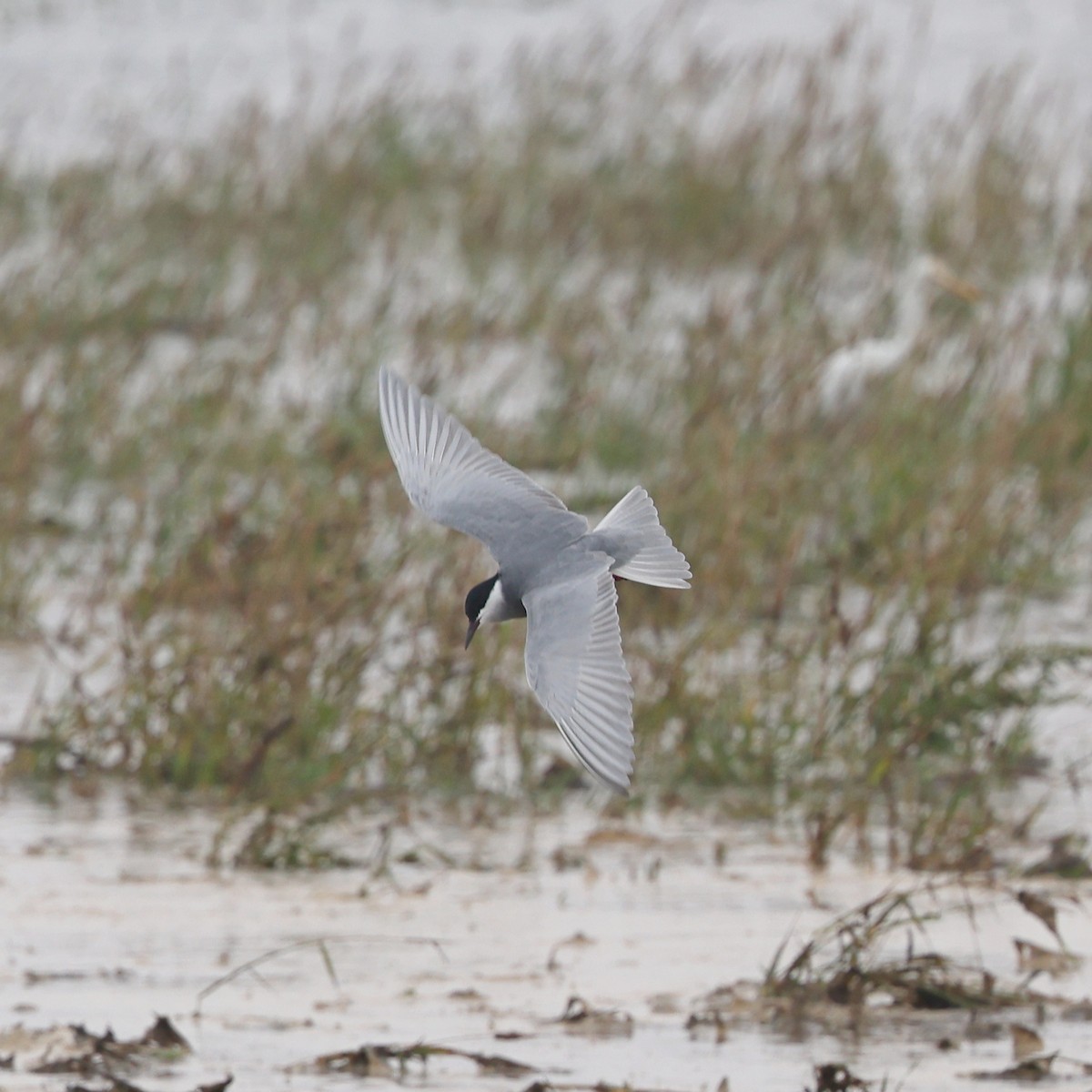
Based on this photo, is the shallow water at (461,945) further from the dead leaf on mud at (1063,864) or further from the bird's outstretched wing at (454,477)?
the bird's outstretched wing at (454,477)

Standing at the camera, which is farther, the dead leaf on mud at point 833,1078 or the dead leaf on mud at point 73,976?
the dead leaf on mud at point 73,976

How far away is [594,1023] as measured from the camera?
3.47m

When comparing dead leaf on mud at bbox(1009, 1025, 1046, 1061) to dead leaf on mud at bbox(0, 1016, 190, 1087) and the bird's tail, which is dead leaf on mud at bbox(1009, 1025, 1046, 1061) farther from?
dead leaf on mud at bbox(0, 1016, 190, 1087)

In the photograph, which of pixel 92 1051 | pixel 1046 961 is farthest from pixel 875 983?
pixel 92 1051

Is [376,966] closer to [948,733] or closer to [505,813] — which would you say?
[505,813]

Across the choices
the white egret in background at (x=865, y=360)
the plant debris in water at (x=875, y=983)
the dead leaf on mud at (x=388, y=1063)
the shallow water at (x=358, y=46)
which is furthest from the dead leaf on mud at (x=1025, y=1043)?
the shallow water at (x=358, y=46)

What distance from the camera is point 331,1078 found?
10.6 feet

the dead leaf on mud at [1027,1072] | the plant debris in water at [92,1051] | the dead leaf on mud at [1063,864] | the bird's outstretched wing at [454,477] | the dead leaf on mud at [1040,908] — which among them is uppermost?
the bird's outstretched wing at [454,477]

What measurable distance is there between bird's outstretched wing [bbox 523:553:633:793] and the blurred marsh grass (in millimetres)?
1432

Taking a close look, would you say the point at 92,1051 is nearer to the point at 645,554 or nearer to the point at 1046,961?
the point at 645,554

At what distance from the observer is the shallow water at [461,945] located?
3.36m

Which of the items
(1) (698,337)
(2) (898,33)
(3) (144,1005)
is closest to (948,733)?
(3) (144,1005)

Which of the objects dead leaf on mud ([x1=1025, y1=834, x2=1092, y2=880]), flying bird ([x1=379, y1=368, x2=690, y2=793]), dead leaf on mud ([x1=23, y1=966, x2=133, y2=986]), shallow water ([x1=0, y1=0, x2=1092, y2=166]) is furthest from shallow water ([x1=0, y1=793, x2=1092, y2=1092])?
shallow water ([x1=0, y1=0, x2=1092, y2=166])

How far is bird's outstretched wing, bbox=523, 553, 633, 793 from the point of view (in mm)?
2719
